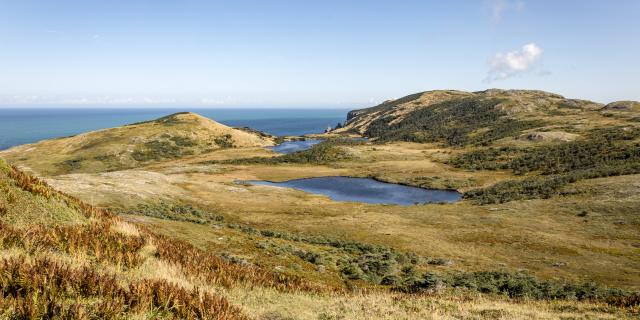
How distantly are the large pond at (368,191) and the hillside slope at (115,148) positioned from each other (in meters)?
68.8

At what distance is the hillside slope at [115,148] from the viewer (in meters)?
140

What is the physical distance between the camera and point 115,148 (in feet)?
520

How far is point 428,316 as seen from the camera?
39.5 feet

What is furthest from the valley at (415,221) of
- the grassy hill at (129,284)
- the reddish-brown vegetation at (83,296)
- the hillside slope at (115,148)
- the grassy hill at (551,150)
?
the reddish-brown vegetation at (83,296)

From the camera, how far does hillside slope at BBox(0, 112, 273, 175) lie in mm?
139938

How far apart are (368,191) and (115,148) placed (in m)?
109

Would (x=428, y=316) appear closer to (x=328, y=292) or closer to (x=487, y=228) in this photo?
(x=328, y=292)

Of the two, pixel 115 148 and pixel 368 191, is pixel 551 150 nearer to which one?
pixel 368 191

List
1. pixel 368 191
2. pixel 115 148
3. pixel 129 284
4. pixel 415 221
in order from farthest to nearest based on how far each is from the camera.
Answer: pixel 115 148
pixel 368 191
pixel 415 221
pixel 129 284

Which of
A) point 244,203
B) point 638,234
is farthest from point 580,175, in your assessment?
point 244,203

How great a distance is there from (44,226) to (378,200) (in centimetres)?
8379

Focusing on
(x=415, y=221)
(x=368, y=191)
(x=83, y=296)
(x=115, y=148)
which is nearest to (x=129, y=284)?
(x=83, y=296)

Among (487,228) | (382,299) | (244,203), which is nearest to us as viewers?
(382,299)

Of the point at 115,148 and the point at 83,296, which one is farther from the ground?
the point at 83,296
